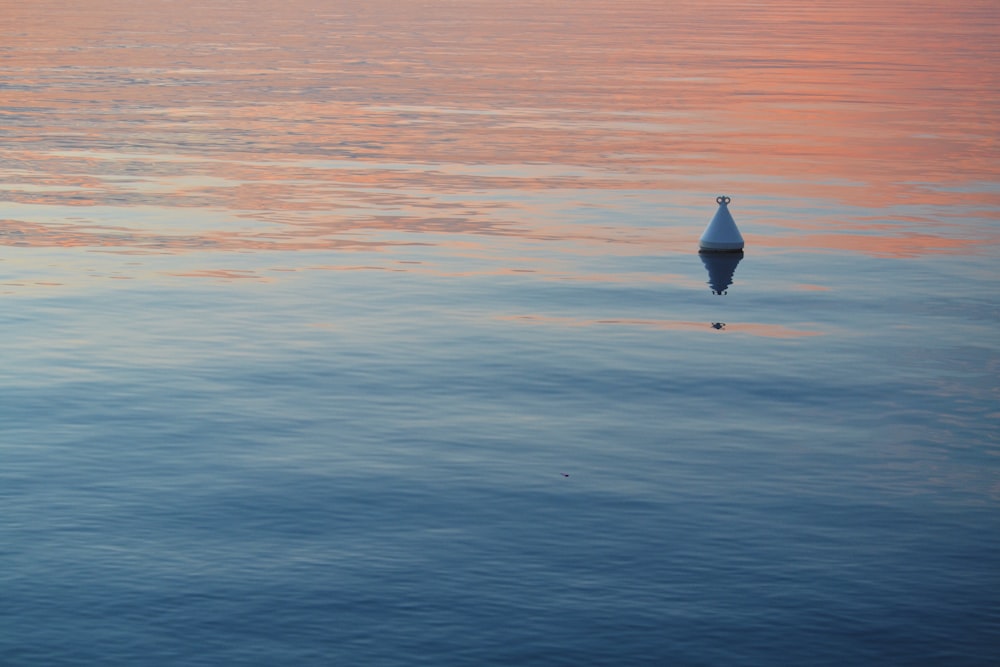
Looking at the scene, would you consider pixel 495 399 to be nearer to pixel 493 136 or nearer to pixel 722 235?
pixel 722 235

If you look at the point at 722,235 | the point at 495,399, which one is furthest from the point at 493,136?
the point at 495,399

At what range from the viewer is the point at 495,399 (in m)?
14.7

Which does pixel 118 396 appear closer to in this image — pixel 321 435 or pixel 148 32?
pixel 321 435

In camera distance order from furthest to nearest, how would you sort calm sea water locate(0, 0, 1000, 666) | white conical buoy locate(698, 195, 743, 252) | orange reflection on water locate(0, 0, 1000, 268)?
orange reflection on water locate(0, 0, 1000, 268), white conical buoy locate(698, 195, 743, 252), calm sea water locate(0, 0, 1000, 666)

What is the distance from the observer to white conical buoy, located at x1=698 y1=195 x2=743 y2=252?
22.0 metres

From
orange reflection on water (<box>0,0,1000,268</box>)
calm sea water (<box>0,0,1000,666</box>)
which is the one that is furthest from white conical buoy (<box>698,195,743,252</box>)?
orange reflection on water (<box>0,0,1000,268</box>)

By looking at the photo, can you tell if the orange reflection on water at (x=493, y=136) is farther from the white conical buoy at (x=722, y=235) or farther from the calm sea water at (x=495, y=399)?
the white conical buoy at (x=722, y=235)

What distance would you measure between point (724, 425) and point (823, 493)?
6.24ft

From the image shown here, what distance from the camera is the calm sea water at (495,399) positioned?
32.0 ft

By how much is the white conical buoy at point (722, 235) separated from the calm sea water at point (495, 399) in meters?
0.42

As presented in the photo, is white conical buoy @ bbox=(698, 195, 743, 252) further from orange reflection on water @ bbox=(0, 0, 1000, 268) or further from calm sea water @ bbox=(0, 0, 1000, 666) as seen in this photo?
orange reflection on water @ bbox=(0, 0, 1000, 268)

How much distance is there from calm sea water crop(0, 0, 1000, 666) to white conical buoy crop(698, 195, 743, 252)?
1.37ft

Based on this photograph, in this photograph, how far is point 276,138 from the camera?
3556cm

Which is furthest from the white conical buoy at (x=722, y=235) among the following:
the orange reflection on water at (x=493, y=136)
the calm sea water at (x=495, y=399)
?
the orange reflection on water at (x=493, y=136)
